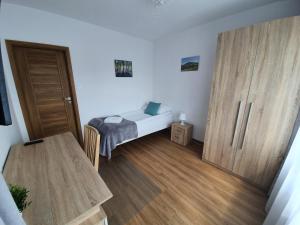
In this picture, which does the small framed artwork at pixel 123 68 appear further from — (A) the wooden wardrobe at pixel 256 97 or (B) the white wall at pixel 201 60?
(A) the wooden wardrobe at pixel 256 97

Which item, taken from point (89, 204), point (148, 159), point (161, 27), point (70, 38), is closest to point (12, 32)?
point (70, 38)

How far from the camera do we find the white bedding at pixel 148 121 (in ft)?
9.12

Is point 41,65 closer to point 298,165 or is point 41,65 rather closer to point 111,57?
point 111,57

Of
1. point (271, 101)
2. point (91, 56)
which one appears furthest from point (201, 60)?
point (91, 56)

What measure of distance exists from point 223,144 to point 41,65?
3.32 metres

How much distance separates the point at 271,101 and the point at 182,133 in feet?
5.26

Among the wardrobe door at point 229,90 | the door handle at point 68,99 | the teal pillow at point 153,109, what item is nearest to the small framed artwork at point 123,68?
the teal pillow at point 153,109

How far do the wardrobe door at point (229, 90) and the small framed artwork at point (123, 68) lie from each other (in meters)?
2.05

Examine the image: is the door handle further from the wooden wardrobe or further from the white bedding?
the wooden wardrobe

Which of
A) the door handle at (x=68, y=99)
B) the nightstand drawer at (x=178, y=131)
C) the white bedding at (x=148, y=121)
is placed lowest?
the nightstand drawer at (x=178, y=131)

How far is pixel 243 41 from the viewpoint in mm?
1630

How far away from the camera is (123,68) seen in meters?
3.14

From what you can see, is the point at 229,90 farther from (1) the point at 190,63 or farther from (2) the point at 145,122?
(2) the point at 145,122

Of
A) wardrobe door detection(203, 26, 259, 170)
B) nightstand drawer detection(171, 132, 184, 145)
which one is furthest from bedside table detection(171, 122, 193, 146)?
wardrobe door detection(203, 26, 259, 170)
